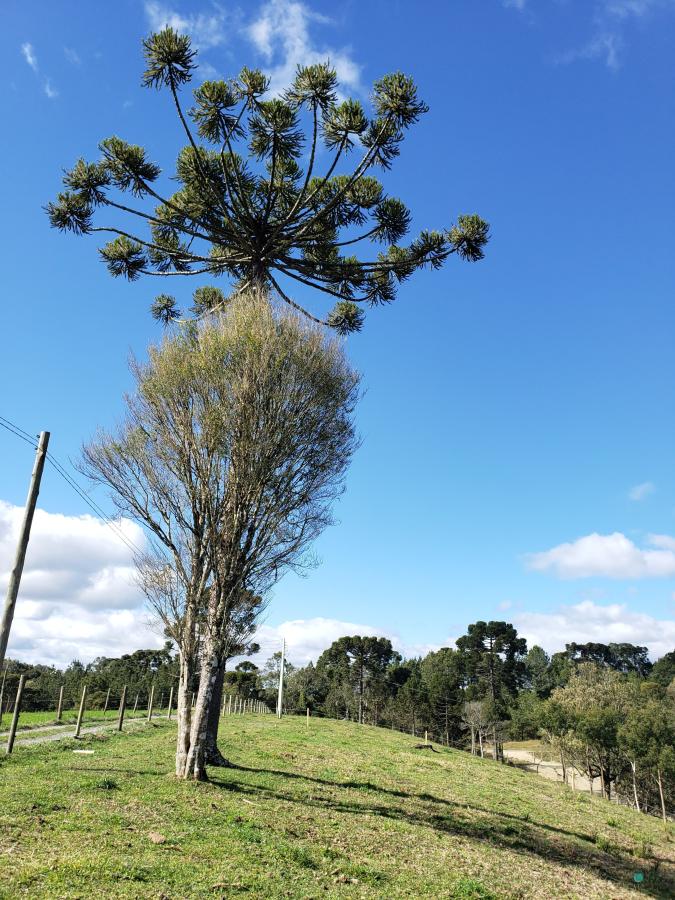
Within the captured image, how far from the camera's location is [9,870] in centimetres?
726

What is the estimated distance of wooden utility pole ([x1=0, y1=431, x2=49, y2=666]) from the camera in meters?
11.8

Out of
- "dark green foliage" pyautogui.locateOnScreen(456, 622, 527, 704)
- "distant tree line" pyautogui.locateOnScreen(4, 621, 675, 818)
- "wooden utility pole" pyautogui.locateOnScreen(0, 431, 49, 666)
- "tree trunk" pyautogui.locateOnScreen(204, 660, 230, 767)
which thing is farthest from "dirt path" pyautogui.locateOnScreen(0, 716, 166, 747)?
"dark green foliage" pyautogui.locateOnScreen(456, 622, 527, 704)

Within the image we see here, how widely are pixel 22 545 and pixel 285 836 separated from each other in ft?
25.5

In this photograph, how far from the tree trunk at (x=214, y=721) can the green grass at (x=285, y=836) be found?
591 millimetres

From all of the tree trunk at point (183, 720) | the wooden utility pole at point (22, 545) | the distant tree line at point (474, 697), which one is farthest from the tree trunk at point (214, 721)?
the distant tree line at point (474, 697)

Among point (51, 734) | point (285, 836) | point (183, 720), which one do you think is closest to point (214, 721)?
point (183, 720)

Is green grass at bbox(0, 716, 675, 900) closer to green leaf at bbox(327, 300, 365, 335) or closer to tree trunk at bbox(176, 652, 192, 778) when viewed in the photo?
tree trunk at bbox(176, 652, 192, 778)

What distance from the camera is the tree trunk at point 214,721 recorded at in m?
14.7

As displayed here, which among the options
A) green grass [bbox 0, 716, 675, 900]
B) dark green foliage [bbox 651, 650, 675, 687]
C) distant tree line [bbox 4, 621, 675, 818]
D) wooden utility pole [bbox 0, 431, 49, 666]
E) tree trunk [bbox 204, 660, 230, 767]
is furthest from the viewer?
dark green foliage [bbox 651, 650, 675, 687]

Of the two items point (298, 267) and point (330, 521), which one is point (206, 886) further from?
point (298, 267)

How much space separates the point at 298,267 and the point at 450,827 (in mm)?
17777

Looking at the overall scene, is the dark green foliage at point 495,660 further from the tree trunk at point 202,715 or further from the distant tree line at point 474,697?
the tree trunk at point 202,715

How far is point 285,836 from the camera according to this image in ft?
34.4

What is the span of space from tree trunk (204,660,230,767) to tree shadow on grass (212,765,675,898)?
0.61m
